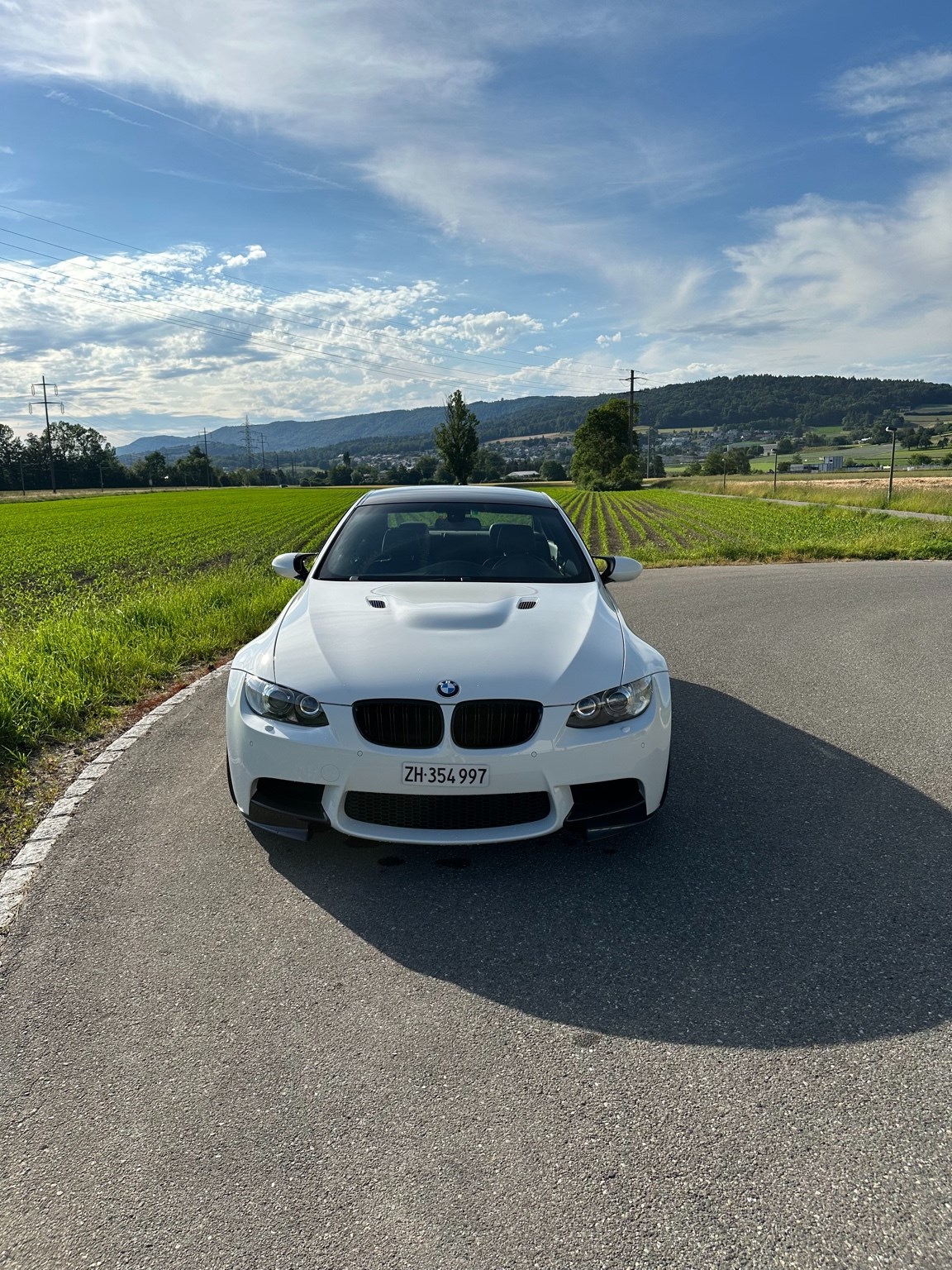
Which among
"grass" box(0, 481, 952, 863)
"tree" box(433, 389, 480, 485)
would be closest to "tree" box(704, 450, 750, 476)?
"tree" box(433, 389, 480, 485)

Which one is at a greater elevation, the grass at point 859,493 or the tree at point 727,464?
the tree at point 727,464

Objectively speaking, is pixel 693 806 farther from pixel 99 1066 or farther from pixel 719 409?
pixel 719 409

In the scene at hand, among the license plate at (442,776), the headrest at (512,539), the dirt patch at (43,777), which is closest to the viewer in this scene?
the license plate at (442,776)

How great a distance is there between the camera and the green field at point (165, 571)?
5996 millimetres

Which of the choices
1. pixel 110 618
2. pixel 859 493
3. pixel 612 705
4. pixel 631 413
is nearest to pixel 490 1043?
pixel 612 705

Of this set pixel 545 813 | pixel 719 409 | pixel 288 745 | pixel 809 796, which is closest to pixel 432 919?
pixel 545 813

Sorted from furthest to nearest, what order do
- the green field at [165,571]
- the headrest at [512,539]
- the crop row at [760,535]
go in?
the crop row at [760,535]
the green field at [165,571]
the headrest at [512,539]

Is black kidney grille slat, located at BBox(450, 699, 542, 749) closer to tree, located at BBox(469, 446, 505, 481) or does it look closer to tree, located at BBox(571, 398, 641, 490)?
tree, located at BBox(571, 398, 641, 490)

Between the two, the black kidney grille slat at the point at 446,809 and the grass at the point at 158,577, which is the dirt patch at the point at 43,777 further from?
the black kidney grille slat at the point at 446,809

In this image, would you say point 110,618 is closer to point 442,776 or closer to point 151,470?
point 442,776

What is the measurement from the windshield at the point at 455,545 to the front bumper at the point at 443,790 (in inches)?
59.6

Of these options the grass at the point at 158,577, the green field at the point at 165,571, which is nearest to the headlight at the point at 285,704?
the grass at the point at 158,577

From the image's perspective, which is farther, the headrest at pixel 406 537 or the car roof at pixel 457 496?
the car roof at pixel 457 496

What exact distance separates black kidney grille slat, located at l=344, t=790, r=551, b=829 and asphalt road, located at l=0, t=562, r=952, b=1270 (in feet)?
0.94
